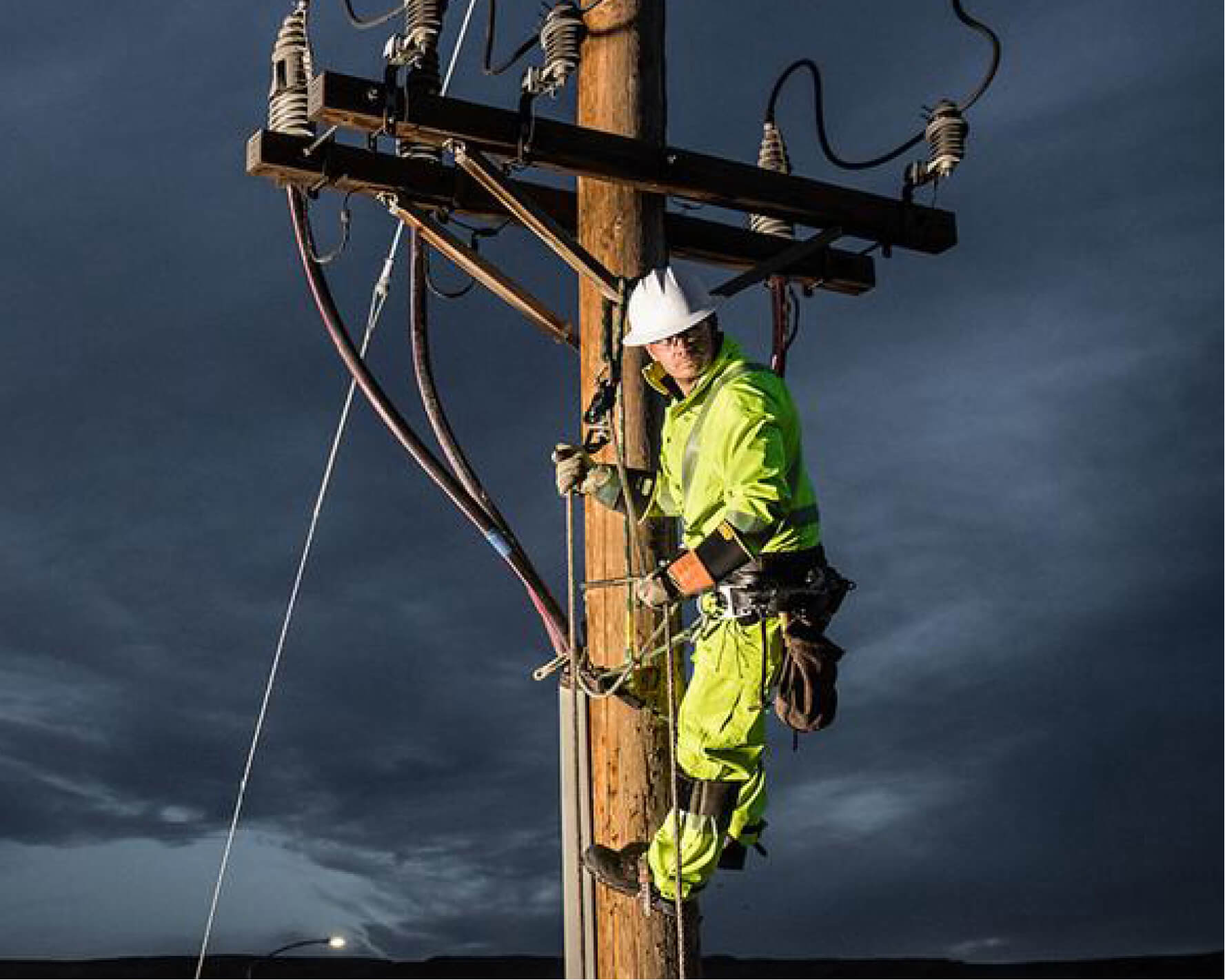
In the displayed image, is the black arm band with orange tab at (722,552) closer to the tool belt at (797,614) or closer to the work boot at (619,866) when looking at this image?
the tool belt at (797,614)

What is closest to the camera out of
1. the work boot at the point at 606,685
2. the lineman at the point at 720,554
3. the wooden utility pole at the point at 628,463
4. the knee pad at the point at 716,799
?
the lineman at the point at 720,554

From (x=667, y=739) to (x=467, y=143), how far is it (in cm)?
285

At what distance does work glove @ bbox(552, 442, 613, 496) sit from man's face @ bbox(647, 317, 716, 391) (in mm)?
636

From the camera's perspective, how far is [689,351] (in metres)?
6.86

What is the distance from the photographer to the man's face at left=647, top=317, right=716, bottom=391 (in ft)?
22.5

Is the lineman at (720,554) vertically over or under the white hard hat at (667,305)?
under

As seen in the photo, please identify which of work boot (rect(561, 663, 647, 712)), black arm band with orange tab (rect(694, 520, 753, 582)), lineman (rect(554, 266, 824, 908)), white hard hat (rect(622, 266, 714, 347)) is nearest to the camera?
black arm band with orange tab (rect(694, 520, 753, 582))

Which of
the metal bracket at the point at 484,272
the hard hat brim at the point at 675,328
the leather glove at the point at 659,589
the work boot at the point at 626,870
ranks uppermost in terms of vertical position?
the metal bracket at the point at 484,272

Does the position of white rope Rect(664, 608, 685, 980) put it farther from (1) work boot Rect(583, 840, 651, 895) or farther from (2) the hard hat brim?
(2) the hard hat brim

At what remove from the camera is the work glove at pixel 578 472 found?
7305 millimetres

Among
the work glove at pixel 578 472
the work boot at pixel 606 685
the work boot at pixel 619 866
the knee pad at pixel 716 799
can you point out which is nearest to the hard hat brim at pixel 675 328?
the work glove at pixel 578 472

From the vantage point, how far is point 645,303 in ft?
22.7

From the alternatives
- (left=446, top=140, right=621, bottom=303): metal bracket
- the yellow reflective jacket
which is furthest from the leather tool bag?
(left=446, top=140, right=621, bottom=303): metal bracket

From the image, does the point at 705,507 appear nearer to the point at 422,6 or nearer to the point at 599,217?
the point at 599,217
